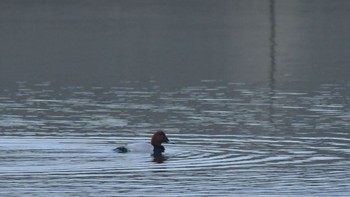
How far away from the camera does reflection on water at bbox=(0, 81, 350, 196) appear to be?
1489cm

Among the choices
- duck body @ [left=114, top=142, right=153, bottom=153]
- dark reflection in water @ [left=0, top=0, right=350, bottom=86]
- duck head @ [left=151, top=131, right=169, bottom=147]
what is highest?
dark reflection in water @ [left=0, top=0, right=350, bottom=86]

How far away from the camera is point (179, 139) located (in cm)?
1828

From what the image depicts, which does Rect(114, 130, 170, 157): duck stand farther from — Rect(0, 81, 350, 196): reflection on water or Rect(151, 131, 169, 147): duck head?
Rect(0, 81, 350, 196): reflection on water

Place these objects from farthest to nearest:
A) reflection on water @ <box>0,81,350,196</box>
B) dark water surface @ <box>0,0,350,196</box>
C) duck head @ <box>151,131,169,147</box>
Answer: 1. duck head @ <box>151,131,169,147</box>
2. dark water surface @ <box>0,0,350,196</box>
3. reflection on water @ <box>0,81,350,196</box>

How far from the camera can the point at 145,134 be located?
18.9 m

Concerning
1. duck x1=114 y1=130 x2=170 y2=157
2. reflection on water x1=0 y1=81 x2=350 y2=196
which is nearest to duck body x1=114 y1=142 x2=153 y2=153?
duck x1=114 y1=130 x2=170 y2=157

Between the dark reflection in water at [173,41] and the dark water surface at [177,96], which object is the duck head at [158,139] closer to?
the dark water surface at [177,96]

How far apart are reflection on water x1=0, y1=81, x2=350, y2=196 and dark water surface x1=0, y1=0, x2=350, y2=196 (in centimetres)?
2

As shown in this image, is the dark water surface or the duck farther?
the duck

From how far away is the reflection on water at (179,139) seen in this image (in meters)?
14.9

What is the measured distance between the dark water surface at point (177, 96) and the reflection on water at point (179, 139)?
2 cm

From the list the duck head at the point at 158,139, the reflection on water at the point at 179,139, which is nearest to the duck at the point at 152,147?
the duck head at the point at 158,139

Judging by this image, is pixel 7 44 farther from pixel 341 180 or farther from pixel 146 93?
pixel 341 180

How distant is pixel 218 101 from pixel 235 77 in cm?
389
